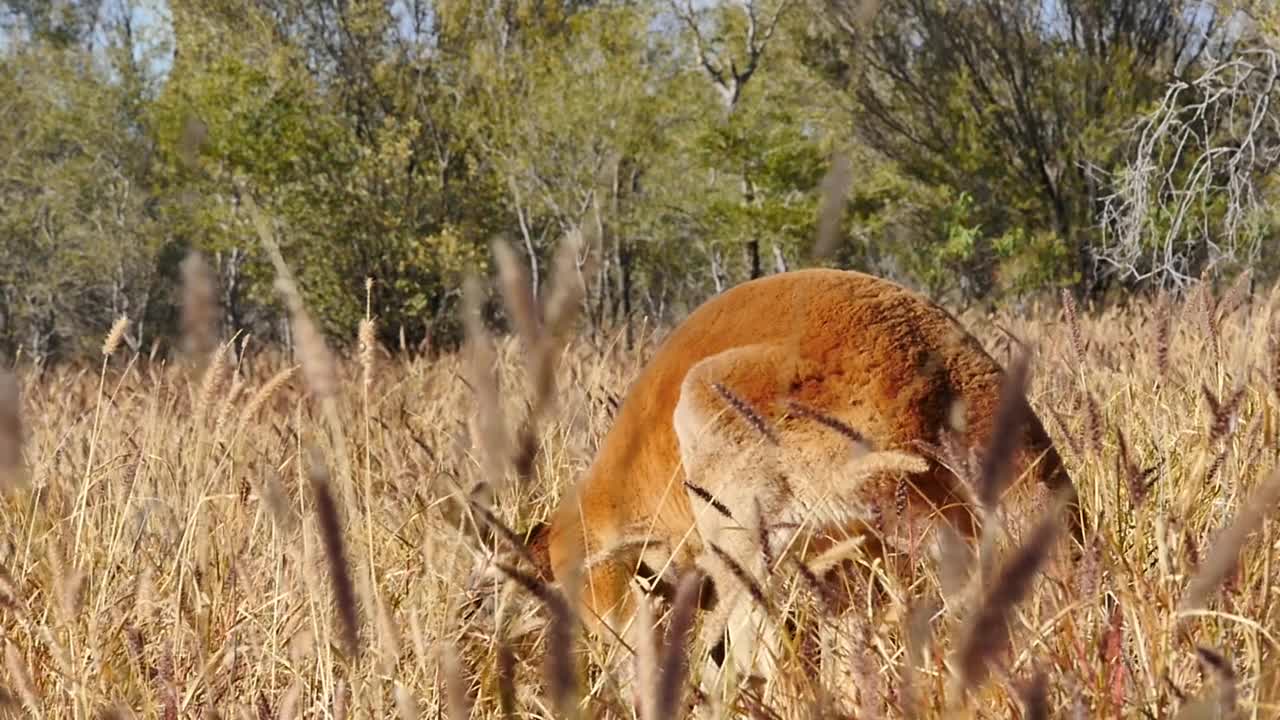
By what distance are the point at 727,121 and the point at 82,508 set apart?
18653mm

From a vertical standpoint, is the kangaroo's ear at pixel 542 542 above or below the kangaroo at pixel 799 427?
below

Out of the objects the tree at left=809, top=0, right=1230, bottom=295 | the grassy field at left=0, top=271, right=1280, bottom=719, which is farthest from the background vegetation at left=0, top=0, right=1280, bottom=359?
the grassy field at left=0, top=271, right=1280, bottom=719

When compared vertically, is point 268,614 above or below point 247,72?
below

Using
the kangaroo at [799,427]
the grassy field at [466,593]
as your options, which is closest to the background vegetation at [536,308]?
the grassy field at [466,593]

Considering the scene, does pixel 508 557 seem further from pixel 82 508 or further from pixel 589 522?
pixel 82 508

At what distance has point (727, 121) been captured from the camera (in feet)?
65.5

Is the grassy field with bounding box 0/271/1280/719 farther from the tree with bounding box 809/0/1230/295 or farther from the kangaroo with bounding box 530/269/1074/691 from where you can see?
the tree with bounding box 809/0/1230/295

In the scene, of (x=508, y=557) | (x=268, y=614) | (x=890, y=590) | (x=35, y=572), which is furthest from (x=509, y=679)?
(x=35, y=572)

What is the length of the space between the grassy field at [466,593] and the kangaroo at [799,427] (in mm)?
163

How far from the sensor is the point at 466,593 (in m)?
1.64

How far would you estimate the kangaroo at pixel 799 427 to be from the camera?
7.06 feet

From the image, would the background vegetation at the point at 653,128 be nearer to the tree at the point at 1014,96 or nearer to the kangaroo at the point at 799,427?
the tree at the point at 1014,96

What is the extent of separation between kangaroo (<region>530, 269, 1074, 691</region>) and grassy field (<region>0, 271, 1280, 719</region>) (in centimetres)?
16

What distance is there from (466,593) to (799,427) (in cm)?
89
